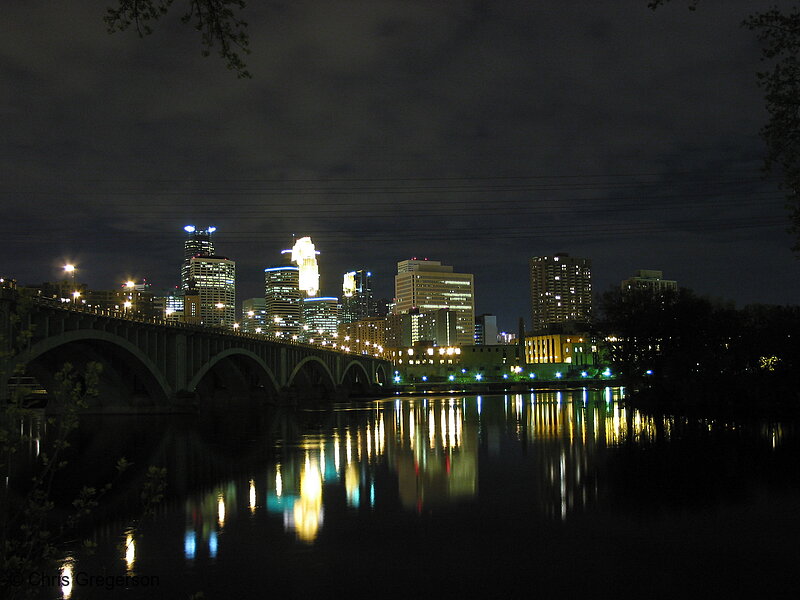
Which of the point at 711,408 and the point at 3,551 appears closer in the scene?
the point at 3,551

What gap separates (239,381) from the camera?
108 metres

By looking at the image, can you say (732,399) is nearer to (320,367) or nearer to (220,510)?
(220,510)

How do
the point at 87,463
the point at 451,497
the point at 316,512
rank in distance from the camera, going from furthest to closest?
1. the point at 87,463
2. the point at 451,497
3. the point at 316,512

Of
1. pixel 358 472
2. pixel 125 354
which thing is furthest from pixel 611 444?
pixel 125 354

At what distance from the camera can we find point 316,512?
22453 mm

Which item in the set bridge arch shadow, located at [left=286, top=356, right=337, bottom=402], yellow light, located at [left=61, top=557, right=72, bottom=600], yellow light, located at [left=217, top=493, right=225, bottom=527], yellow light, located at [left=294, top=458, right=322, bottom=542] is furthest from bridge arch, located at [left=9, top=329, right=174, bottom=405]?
bridge arch shadow, located at [left=286, top=356, right=337, bottom=402]

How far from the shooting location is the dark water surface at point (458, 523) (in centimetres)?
1509

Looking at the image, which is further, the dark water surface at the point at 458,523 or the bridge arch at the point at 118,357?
the bridge arch at the point at 118,357

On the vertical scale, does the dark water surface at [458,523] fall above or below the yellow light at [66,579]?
below

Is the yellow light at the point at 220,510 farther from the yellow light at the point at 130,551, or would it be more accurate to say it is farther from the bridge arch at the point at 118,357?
the bridge arch at the point at 118,357

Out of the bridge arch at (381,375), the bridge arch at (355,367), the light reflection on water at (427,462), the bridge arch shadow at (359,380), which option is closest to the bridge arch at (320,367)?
the bridge arch at (355,367)

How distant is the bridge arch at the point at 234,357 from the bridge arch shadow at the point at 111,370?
4.37m

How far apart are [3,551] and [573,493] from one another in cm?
1940

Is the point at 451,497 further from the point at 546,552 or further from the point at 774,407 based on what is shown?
the point at 774,407
